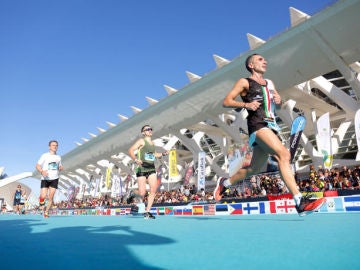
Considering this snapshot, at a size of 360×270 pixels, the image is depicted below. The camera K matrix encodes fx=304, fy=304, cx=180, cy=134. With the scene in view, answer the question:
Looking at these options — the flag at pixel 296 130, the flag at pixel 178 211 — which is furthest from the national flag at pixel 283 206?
the flag at pixel 296 130

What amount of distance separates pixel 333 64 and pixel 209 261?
1633cm

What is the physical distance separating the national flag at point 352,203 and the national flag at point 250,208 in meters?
2.60

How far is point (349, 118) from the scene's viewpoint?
64.3 ft

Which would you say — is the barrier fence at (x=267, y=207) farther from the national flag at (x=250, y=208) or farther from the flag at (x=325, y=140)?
the flag at (x=325, y=140)

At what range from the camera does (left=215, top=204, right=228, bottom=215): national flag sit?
1027 centimetres

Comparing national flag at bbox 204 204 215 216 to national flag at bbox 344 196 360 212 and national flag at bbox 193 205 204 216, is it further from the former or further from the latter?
national flag at bbox 344 196 360 212

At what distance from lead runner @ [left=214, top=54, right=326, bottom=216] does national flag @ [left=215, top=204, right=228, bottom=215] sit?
6376 mm

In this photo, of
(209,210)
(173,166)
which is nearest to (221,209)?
(209,210)

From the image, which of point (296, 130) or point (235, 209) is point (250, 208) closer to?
point (235, 209)

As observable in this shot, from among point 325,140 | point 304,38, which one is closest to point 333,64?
point 304,38

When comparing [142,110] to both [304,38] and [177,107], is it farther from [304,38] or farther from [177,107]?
[304,38]

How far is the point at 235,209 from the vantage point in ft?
32.9

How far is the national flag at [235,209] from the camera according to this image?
9.85m

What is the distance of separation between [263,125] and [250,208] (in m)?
6.50
